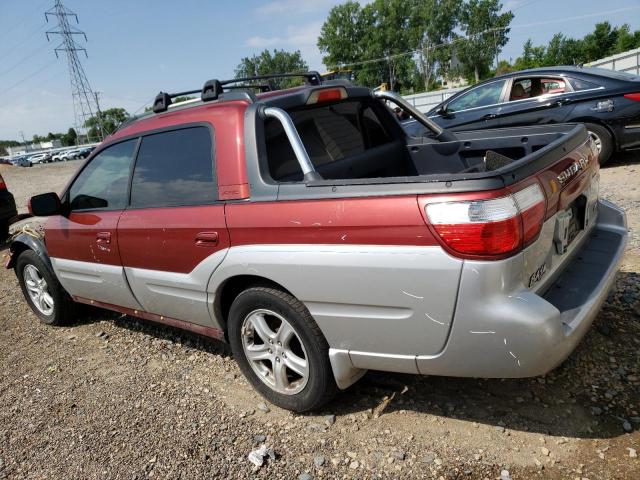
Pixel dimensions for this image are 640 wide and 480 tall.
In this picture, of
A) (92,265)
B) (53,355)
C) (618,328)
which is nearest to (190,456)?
(92,265)

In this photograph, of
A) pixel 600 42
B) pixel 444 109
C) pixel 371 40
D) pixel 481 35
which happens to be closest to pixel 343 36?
pixel 371 40

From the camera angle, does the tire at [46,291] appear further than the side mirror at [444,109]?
No

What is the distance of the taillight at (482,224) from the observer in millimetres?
2037

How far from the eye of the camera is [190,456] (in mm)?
2730

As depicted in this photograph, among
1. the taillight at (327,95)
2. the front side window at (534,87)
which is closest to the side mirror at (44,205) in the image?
the taillight at (327,95)

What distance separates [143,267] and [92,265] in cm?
73

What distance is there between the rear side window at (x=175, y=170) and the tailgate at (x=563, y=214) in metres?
1.73

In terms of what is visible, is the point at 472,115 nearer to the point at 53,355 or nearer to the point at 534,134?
the point at 534,134

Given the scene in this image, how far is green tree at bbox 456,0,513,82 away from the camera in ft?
248

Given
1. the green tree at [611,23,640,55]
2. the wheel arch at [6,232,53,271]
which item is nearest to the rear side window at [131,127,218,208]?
the wheel arch at [6,232,53,271]

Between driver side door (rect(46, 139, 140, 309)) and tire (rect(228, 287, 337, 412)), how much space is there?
1.18 m

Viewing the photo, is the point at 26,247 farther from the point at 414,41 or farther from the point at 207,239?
the point at 414,41

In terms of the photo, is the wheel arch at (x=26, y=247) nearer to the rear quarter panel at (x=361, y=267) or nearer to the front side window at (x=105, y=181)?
the front side window at (x=105, y=181)

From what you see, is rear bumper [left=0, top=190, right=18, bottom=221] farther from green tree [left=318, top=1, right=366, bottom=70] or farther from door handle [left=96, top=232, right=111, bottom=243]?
green tree [left=318, top=1, right=366, bottom=70]
